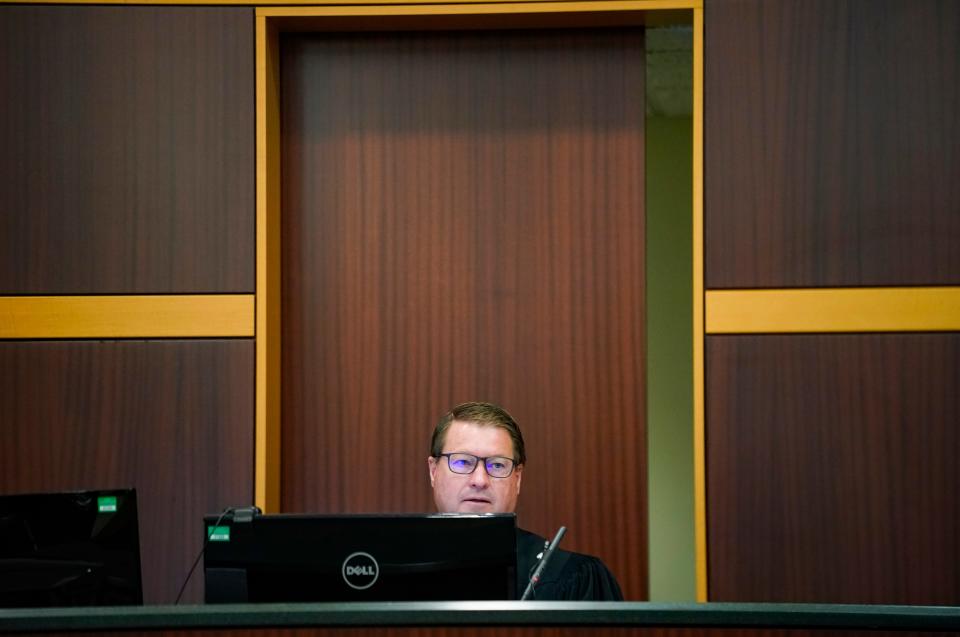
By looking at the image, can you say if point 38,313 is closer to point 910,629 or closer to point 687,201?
point 910,629

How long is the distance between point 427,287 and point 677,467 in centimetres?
232

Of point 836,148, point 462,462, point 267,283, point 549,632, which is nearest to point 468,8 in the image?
point 267,283

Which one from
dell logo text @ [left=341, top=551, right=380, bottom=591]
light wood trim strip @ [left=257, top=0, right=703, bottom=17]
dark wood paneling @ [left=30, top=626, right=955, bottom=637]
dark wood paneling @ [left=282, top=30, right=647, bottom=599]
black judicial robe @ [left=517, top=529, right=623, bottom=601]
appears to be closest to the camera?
dark wood paneling @ [left=30, top=626, right=955, bottom=637]

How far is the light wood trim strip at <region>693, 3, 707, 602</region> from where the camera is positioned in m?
3.26

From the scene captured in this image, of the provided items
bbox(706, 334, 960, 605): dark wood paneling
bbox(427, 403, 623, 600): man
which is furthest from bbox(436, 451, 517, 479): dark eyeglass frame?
bbox(706, 334, 960, 605): dark wood paneling

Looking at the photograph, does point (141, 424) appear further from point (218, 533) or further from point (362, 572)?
point (362, 572)

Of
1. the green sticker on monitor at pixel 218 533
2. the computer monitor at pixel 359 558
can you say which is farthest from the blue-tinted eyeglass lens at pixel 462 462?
the green sticker on monitor at pixel 218 533

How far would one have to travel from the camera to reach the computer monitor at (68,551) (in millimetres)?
2021

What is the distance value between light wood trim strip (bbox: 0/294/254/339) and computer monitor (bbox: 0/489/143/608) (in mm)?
1323

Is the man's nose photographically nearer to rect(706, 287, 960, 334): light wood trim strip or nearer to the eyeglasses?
the eyeglasses

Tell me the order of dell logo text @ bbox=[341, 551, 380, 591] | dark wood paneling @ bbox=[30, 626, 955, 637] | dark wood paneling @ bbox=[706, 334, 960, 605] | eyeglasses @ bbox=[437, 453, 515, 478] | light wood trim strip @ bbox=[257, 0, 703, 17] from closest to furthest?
dark wood paneling @ bbox=[30, 626, 955, 637], dell logo text @ bbox=[341, 551, 380, 591], eyeglasses @ bbox=[437, 453, 515, 478], dark wood paneling @ bbox=[706, 334, 960, 605], light wood trim strip @ bbox=[257, 0, 703, 17]

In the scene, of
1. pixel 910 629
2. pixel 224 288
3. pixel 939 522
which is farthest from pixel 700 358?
pixel 910 629

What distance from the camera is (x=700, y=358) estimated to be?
3287mm

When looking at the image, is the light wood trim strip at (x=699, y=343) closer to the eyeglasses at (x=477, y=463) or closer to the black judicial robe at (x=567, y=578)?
the black judicial robe at (x=567, y=578)
